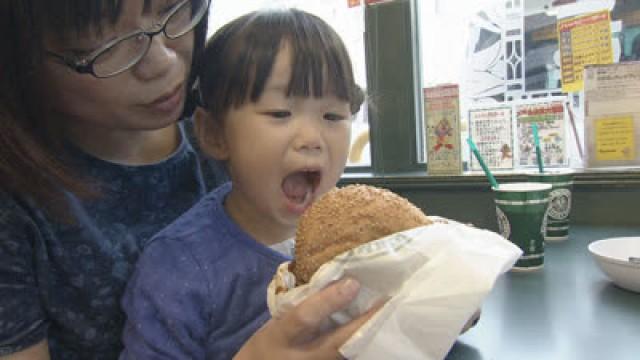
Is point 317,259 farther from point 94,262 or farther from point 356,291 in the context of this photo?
point 94,262

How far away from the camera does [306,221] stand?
0.69m

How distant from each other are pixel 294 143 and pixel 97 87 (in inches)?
12.1

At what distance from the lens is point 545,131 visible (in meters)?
1.58

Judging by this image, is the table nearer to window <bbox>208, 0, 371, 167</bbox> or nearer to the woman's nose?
the woman's nose

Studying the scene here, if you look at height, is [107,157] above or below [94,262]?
above

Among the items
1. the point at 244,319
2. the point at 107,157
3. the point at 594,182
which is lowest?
the point at 244,319

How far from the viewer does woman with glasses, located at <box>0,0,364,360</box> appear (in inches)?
29.3

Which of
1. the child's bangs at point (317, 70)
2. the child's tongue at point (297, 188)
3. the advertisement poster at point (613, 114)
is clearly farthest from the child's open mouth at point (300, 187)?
the advertisement poster at point (613, 114)

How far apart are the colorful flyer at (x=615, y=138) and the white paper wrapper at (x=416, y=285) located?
1.05 meters

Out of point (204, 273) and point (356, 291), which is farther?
point (204, 273)

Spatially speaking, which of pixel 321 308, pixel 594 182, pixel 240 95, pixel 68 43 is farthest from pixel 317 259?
pixel 594 182

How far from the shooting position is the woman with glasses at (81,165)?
2.44 ft

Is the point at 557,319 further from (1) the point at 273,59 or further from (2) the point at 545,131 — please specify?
(2) the point at 545,131

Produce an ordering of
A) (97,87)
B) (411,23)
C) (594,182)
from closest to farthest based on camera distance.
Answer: (97,87) < (594,182) < (411,23)
